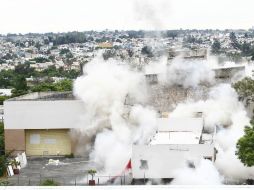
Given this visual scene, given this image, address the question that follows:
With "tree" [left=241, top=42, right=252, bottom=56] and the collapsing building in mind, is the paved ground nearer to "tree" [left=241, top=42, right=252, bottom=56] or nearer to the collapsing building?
the collapsing building

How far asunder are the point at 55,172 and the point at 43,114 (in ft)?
15.0

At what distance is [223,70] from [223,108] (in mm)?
3299

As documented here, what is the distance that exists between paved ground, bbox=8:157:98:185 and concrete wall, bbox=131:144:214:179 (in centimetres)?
229

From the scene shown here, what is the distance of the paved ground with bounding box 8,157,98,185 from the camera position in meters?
28.1

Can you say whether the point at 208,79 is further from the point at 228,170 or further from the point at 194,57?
the point at 228,170

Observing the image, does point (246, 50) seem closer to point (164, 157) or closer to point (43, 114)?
point (43, 114)

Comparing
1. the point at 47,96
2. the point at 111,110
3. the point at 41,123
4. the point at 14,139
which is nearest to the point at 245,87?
the point at 111,110

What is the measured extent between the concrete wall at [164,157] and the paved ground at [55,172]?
2.29 m

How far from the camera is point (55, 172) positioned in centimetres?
3044

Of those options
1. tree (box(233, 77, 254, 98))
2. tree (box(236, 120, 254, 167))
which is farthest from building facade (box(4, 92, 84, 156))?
tree (box(236, 120, 254, 167))

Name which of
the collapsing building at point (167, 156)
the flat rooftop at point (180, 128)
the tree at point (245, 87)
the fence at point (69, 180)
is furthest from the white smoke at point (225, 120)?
the fence at point (69, 180)

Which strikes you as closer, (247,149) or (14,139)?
(247,149)

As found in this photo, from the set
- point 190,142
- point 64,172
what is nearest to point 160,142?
point 190,142

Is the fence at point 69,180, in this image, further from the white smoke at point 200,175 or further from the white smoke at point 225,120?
the white smoke at point 225,120
